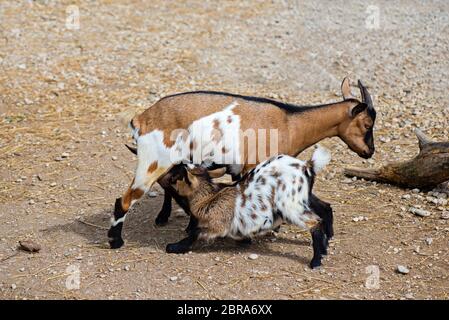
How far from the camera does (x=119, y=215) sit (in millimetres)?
5883

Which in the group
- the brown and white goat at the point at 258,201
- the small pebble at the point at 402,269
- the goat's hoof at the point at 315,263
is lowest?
the goat's hoof at the point at 315,263

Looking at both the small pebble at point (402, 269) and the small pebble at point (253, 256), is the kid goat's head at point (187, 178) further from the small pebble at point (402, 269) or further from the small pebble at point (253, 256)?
the small pebble at point (402, 269)

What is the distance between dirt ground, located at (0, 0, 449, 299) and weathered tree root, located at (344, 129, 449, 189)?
10 cm

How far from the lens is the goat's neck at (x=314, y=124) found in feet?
19.9

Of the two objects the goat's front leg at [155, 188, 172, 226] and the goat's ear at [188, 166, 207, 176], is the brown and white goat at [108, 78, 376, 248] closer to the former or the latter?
the goat's ear at [188, 166, 207, 176]

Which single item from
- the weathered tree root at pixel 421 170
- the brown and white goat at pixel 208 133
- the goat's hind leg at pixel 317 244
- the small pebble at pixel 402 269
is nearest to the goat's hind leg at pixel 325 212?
→ the goat's hind leg at pixel 317 244

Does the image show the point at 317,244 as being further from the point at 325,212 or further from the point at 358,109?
the point at 358,109

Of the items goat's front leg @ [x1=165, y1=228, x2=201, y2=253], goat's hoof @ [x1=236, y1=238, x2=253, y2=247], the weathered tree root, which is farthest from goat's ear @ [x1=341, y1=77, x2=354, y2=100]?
goat's front leg @ [x1=165, y1=228, x2=201, y2=253]

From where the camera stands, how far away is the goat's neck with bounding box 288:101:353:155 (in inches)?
239

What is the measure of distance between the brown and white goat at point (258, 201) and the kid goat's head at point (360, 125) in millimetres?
713

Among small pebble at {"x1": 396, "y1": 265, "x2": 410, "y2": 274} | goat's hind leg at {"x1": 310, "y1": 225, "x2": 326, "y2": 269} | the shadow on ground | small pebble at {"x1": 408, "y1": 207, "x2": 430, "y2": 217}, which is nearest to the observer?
small pebble at {"x1": 396, "y1": 265, "x2": 410, "y2": 274}

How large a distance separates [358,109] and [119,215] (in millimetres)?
2218

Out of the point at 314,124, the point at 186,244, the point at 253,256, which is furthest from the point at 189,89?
the point at 253,256

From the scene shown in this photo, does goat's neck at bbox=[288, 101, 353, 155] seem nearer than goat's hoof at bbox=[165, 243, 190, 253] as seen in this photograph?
No
